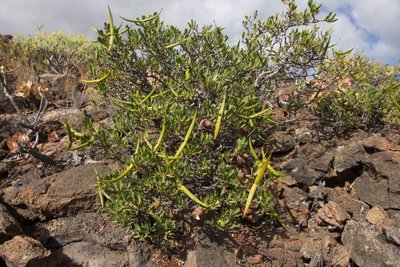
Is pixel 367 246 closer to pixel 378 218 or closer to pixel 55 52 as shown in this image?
pixel 378 218

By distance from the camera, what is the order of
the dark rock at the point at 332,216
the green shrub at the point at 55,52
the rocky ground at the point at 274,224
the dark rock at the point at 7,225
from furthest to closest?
the green shrub at the point at 55,52 → the dark rock at the point at 332,216 → the rocky ground at the point at 274,224 → the dark rock at the point at 7,225

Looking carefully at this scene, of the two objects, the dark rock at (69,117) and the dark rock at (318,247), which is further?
the dark rock at (69,117)

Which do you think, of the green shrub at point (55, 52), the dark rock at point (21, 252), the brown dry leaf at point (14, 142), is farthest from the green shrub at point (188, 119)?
the green shrub at point (55, 52)

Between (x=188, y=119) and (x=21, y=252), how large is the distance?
1.96m

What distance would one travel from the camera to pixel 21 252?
3.35 meters

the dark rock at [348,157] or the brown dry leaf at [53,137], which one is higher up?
the dark rock at [348,157]

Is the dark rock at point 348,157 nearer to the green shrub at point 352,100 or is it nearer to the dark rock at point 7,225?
the green shrub at point 352,100

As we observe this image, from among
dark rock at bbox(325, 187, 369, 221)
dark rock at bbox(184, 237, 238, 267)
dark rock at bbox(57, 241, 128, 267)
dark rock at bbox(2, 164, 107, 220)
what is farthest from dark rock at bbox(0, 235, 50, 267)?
dark rock at bbox(325, 187, 369, 221)

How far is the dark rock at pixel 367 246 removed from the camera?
359 cm

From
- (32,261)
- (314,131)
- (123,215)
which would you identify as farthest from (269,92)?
(32,261)

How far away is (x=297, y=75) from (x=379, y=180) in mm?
1678

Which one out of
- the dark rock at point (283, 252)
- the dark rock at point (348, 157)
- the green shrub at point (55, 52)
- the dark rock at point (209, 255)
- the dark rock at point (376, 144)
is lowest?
the dark rock at point (209, 255)

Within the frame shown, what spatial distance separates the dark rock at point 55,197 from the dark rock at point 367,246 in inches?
108

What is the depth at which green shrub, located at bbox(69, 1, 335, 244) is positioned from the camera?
3494 mm
